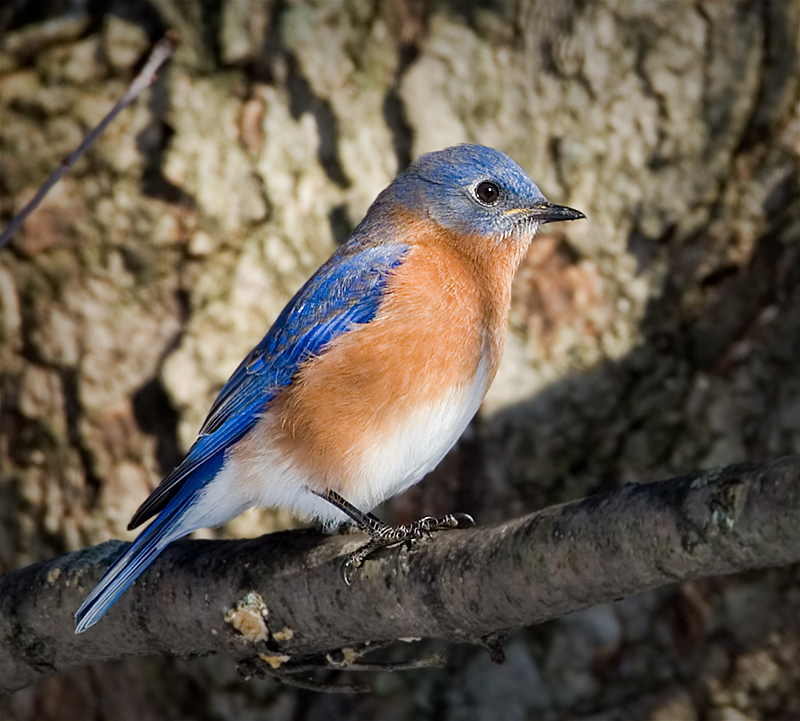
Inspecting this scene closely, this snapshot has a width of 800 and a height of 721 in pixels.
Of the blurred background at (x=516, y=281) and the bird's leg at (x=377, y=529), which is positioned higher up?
the blurred background at (x=516, y=281)

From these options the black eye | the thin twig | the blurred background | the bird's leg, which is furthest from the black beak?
the thin twig

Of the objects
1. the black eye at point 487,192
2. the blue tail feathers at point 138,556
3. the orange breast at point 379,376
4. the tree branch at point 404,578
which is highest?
the black eye at point 487,192

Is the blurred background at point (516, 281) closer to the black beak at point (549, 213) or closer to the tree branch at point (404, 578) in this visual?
the black beak at point (549, 213)

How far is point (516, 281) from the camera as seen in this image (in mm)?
4645

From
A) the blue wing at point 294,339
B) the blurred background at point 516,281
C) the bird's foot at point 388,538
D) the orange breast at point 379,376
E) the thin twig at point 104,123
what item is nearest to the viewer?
the bird's foot at point 388,538

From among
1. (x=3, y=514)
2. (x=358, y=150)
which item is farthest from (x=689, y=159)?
(x=3, y=514)

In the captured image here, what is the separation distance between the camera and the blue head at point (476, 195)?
4.17 meters

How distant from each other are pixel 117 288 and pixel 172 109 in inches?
31.3

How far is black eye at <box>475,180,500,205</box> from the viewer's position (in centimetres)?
420

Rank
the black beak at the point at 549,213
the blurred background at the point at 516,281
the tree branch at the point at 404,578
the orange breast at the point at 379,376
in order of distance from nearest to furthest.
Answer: the tree branch at the point at 404,578 → the orange breast at the point at 379,376 → the black beak at the point at 549,213 → the blurred background at the point at 516,281

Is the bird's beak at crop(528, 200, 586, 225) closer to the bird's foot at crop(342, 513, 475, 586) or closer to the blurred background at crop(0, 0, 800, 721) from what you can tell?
the blurred background at crop(0, 0, 800, 721)

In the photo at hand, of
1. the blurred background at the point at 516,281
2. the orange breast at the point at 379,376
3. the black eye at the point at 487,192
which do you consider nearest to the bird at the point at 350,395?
the orange breast at the point at 379,376

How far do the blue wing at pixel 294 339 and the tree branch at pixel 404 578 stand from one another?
493 millimetres

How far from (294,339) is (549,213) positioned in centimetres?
115
